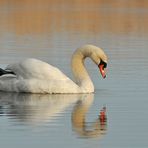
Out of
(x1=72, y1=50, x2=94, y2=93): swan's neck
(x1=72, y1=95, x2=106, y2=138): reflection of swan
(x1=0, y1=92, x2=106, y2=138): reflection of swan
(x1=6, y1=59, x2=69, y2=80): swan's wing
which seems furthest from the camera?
(x1=72, y1=50, x2=94, y2=93): swan's neck

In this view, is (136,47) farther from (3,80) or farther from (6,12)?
(6,12)

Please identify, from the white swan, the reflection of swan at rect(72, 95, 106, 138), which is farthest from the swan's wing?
the reflection of swan at rect(72, 95, 106, 138)

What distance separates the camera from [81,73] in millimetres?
17250

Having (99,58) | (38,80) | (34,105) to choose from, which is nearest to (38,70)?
(38,80)

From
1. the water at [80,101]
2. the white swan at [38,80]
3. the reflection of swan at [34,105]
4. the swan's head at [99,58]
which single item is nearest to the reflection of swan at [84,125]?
the water at [80,101]

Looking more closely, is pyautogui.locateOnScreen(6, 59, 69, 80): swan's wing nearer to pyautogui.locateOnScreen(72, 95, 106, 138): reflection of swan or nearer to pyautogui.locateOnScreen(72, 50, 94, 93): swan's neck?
pyautogui.locateOnScreen(72, 50, 94, 93): swan's neck

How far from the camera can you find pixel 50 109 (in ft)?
47.3

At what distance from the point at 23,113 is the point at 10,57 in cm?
749

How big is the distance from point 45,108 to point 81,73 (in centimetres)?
282

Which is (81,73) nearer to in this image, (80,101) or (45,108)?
(80,101)

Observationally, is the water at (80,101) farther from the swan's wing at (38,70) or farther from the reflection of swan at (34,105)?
the swan's wing at (38,70)

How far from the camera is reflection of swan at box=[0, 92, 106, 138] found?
42.5 feet

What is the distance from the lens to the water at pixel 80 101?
1181 cm

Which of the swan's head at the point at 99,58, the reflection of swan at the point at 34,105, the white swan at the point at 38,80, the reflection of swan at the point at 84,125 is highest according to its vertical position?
the swan's head at the point at 99,58
